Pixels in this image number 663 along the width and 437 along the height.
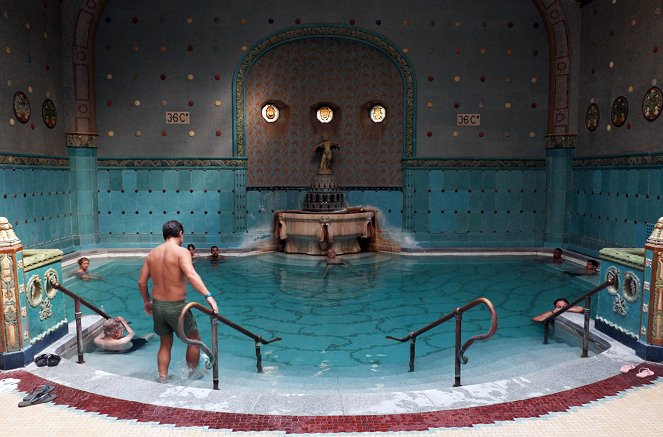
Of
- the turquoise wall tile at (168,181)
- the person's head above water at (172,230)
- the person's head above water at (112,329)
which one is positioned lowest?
the person's head above water at (112,329)

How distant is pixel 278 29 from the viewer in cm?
1252

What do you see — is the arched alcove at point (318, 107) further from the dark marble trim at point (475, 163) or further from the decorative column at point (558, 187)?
the decorative column at point (558, 187)

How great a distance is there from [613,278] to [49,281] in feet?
17.7

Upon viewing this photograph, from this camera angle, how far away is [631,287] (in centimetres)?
507

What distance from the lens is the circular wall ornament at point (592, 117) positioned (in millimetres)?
11344

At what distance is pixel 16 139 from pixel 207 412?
8282 mm

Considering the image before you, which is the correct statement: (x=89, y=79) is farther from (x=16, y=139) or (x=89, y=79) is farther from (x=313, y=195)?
(x=313, y=195)

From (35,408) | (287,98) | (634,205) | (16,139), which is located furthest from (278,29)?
(35,408)

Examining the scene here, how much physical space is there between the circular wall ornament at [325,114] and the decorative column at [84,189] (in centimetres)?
518

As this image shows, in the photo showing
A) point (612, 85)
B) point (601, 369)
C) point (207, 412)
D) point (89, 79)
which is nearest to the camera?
point (207, 412)

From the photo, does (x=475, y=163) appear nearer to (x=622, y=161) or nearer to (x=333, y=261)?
(x=622, y=161)

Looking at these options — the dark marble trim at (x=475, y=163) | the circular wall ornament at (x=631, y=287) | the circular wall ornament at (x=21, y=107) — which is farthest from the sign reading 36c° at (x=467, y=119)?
the circular wall ornament at (x=21, y=107)

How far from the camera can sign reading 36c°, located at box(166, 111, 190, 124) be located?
12492 millimetres

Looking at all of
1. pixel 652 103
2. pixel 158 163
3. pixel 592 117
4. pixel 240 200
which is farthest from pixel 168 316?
pixel 592 117
